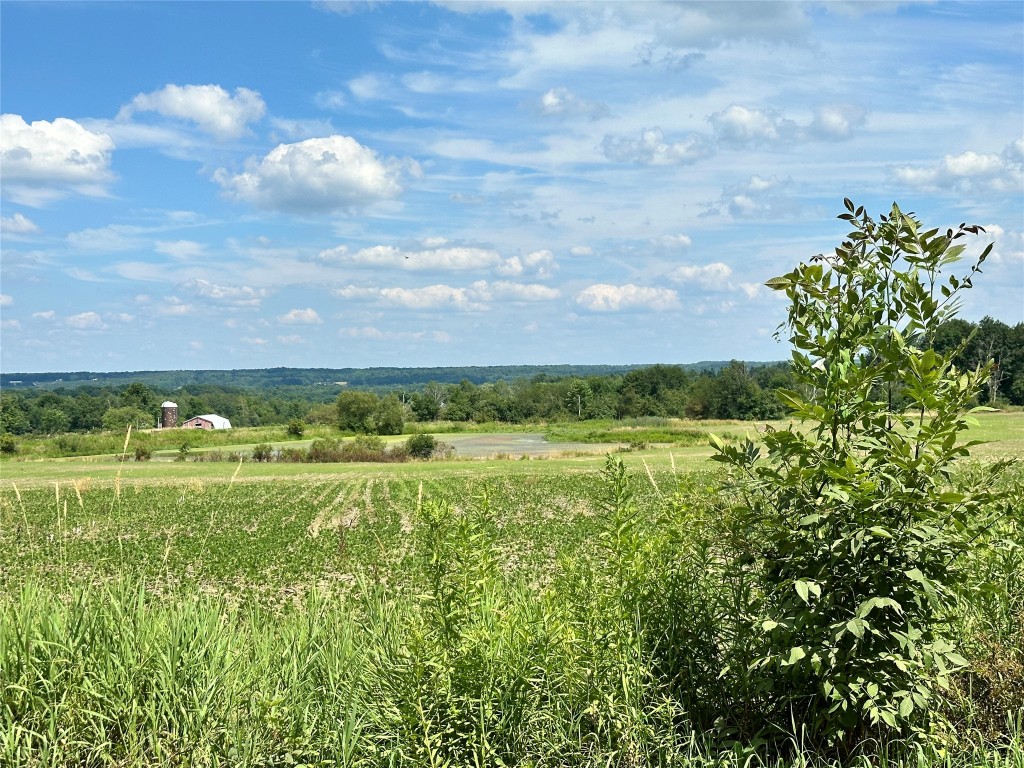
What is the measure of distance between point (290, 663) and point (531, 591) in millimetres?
2162

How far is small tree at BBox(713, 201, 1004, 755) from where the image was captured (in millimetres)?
3391

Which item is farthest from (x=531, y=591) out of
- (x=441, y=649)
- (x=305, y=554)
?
(x=305, y=554)

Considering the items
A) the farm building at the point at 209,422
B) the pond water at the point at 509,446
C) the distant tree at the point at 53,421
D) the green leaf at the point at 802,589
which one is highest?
the green leaf at the point at 802,589

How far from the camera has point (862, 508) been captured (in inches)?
134

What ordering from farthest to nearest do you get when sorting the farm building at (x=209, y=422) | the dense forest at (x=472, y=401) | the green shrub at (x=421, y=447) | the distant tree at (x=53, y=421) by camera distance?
the farm building at (x=209, y=422)
the dense forest at (x=472, y=401)
the distant tree at (x=53, y=421)
the green shrub at (x=421, y=447)

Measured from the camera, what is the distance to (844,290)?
3.87 metres

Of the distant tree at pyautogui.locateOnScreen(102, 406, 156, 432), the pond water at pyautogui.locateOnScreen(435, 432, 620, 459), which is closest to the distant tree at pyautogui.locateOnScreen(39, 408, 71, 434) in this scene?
the distant tree at pyautogui.locateOnScreen(102, 406, 156, 432)

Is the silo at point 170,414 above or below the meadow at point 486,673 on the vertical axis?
below

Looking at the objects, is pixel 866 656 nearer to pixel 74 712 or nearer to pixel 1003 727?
pixel 1003 727

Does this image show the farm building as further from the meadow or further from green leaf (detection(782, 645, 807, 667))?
green leaf (detection(782, 645, 807, 667))

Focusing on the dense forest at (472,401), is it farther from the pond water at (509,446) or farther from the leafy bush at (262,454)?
the pond water at (509,446)

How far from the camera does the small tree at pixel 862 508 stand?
11.1 feet

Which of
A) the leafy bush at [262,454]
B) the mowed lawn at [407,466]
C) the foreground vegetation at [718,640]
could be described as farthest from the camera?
the leafy bush at [262,454]

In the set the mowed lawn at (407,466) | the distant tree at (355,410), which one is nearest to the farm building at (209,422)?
the distant tree at (355,410)
